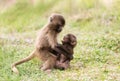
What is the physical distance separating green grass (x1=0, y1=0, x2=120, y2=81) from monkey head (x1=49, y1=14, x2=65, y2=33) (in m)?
0.89

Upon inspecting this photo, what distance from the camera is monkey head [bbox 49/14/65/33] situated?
9.52 metres

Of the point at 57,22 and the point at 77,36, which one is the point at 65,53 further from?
the point at 77,36

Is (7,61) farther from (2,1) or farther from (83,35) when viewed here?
(2,1)

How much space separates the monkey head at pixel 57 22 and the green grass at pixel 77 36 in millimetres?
890

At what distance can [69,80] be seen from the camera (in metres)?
8.45

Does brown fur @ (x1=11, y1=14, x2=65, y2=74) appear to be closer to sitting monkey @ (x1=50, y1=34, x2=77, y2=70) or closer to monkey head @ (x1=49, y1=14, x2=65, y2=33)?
monkey head @ (x1=49, y1=14, x2=65, y2=33)

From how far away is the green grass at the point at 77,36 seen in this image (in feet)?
29.9

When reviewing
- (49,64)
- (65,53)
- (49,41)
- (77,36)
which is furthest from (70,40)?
(77,36)

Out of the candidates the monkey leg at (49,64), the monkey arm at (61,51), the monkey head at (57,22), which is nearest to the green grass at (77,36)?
the monkey leg at (49,64)

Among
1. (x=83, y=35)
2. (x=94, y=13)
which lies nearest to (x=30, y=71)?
(x=83, y=35)

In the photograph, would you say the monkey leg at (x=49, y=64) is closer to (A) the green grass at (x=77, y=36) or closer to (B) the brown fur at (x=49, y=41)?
(B) the brown fur at (x=49, y=41)

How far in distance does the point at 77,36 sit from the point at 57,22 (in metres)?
5.03

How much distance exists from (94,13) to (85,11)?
1.03 meters

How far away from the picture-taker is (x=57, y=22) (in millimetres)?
9539
